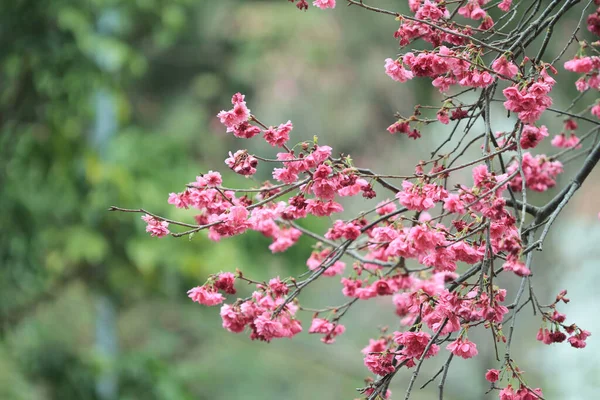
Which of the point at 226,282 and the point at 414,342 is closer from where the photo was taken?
the point at 414,342

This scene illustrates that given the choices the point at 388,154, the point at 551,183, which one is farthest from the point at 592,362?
the point at 551,183

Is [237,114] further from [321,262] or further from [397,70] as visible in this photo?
[321,262]

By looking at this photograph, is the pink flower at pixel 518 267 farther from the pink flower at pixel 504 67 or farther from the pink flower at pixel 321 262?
the pink flower at pixel 321 262

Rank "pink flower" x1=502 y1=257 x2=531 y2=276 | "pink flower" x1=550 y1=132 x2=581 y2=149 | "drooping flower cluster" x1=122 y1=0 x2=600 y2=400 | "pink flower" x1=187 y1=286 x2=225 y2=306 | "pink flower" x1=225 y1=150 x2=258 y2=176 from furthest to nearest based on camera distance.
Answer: "pink flower" x1=550 y1=132 x2=581 y2=149, "pink flower" x1=187 y1=286 x2=225 y2=306, "pink flower" x1=225 y1=150 x2=258 y2=176, "drooping flower cluster" x1=122 y1=0 x2=600 y2=400, "pink flower" x1=502 y1=257 x2=531 y2=276

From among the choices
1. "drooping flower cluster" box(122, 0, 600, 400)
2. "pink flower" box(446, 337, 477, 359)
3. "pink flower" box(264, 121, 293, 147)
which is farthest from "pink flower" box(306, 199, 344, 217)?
"pink flower" box(446, 337, 477, 359)

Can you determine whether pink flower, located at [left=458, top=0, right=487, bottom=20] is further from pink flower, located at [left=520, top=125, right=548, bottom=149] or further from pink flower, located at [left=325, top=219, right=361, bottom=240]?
pink flower, located at [left=325, top=219, right=361, bottom=240]

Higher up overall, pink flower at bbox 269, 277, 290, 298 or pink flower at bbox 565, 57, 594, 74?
pink flower at bbox 565, 57, 594, 74

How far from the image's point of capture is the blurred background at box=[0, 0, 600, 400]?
370cm

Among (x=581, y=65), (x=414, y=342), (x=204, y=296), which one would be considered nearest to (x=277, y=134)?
(x=204, y=296)

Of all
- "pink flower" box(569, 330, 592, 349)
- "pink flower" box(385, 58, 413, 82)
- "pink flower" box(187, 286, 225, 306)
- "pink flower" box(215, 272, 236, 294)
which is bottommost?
"pink flower" box(569, 330, 592, 349)

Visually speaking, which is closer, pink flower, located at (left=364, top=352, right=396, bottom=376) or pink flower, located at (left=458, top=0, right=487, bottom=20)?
pink flower, located at (left=364, top=352, right=396, bottom=376)

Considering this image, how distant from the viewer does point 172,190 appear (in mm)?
4727

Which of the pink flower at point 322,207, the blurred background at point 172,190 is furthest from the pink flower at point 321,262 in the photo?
the blurred background at point 172,190

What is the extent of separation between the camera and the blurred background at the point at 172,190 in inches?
146
